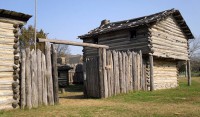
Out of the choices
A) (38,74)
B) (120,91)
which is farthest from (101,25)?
(38,74)

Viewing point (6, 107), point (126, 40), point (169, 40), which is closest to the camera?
point (6, 107)

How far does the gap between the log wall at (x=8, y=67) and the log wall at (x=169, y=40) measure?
11.7 metres

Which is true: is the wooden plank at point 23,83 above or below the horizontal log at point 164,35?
below

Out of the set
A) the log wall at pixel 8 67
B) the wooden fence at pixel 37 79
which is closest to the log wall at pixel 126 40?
the wooden fence at pixel 37 79

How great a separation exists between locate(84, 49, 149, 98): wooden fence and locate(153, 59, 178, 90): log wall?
453cm

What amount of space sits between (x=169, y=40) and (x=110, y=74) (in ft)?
29.0

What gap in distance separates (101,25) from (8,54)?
16915 mm

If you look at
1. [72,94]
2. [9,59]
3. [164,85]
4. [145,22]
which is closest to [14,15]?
[9,59]

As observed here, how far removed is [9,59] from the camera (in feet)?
36.7

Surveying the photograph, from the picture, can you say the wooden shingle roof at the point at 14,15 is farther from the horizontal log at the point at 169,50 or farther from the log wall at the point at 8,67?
the horizontal log at the point at 169,50

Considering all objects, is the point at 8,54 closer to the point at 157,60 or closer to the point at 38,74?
the point at 38,74

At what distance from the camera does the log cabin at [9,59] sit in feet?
35.7

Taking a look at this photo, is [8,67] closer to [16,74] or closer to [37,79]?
[16,74]

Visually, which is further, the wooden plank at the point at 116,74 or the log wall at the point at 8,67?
the wooden plank at the point at 116,74
